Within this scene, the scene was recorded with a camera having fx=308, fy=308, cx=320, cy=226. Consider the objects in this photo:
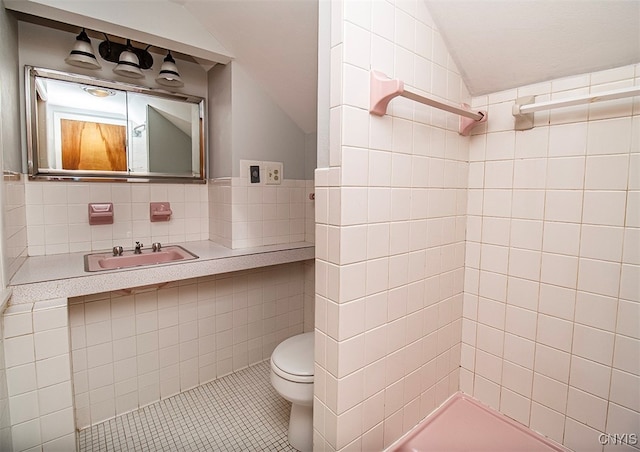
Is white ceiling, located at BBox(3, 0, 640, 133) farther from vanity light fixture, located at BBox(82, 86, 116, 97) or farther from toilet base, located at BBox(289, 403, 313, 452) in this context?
toilet base, located at BBox(289, 403, 313, 452)

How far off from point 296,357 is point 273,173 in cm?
124

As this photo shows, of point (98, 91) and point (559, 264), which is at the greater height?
point (98, 91)

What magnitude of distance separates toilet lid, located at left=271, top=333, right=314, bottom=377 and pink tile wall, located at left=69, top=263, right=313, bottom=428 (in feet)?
2.26

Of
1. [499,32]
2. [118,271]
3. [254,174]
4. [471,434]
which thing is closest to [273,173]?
[254,174]

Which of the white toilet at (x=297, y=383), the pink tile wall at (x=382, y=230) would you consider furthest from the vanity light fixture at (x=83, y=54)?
the white toilet at (x=297, y=383)

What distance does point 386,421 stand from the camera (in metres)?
1.15

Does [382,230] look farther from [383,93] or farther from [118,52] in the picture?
[118,52]

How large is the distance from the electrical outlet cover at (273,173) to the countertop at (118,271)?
46 cm

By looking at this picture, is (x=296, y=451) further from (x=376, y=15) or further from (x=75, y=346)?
(x=376, y=15)

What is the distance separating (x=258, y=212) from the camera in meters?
2.11

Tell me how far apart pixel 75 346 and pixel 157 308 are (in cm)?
40

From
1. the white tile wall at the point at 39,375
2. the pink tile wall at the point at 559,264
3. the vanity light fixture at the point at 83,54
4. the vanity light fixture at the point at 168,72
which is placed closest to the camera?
the pink tile wall at the point at 559,264

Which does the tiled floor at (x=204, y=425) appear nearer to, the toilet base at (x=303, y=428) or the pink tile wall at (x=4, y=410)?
the toilet base at (x=303, y=428)

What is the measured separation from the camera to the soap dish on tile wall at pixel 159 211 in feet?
6.42
